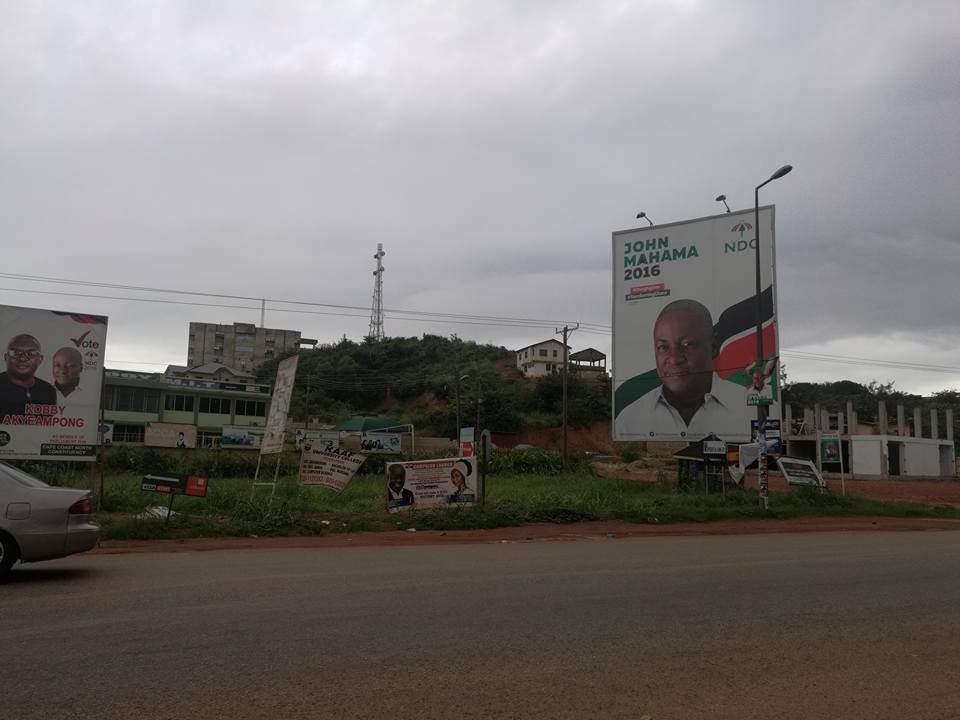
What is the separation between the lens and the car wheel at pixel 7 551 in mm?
9609

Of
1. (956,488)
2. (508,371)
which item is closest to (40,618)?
(956,488)

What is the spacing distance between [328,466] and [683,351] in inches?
825

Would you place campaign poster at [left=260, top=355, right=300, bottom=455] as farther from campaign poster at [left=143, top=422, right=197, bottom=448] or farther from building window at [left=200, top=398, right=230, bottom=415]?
building window at [left=200, top=398, right=230, bottom=415]

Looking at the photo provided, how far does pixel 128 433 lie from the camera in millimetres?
69312

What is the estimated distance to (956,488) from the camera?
48.9 m

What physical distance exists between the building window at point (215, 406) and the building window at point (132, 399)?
14.7ft

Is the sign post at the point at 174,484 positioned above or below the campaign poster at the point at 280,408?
below

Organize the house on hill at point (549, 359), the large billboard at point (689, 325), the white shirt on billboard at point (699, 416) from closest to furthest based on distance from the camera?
the large billboard at point (689, 325) → the white shirt on billboard at point (699, 416) → the house on hill at point (549, 359)

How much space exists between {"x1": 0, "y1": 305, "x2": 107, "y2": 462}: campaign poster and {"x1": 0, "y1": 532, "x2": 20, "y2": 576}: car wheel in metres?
10.2

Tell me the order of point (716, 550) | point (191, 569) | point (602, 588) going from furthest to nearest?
point (716, 550) → point (191, 569) → point (602, 588)

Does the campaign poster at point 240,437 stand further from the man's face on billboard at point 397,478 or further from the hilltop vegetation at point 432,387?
the man's face on billboard at point 397,478

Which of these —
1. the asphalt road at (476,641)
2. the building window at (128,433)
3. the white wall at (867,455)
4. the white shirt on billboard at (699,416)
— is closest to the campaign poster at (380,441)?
the building window at (128,433)

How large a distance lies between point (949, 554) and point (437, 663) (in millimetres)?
11931

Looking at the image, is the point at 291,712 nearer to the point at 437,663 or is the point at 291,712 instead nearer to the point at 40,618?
the point at 437,663
